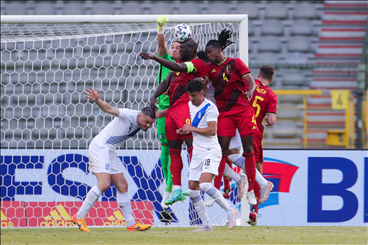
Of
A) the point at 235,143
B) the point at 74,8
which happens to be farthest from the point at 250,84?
the point at 74,8

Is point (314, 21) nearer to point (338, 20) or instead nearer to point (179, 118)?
point (338, 20)

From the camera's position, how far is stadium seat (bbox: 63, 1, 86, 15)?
11531 millimetres

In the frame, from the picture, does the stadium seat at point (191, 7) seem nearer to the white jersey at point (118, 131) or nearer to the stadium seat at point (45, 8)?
the stadium seat at point (45, 8)

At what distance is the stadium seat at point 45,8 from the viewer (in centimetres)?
1150

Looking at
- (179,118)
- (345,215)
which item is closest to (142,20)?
(179,118)

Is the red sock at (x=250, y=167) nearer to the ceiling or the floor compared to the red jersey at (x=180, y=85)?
nearer to the floor

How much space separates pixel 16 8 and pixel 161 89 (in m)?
7.01

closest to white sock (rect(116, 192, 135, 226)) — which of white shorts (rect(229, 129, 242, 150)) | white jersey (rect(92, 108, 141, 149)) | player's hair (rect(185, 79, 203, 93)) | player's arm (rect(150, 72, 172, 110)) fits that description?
white jersey (rect(92, 108, 141, 149))

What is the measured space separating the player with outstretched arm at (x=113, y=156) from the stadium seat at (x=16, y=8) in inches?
253

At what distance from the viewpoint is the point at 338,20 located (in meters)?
11.6

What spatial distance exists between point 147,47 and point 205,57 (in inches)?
106

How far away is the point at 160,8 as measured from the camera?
11.6 metres

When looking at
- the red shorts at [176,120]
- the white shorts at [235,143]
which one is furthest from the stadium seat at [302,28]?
the red shorts at [176,120]

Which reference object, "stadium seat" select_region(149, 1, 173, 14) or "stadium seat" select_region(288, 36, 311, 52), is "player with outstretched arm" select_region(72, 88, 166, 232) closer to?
"stadium seat" select_region(149, 1, 173, 14)
